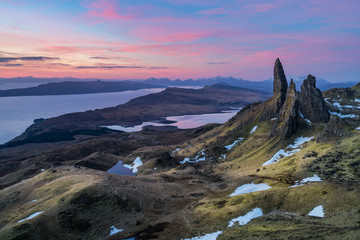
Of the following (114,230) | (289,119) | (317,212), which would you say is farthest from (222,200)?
(289,119)

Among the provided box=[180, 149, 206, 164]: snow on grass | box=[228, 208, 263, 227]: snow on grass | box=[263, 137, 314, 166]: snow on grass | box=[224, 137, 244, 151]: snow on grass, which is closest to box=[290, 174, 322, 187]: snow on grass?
box=[228, 208, 263, 227]: snow on grass

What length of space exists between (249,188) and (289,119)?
45.2m

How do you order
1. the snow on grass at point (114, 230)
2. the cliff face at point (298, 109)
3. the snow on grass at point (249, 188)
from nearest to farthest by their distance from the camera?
the snow on grass at point (114, 230) → the snow on grass at point (249, 188) → the cliff face at point (298, 109)

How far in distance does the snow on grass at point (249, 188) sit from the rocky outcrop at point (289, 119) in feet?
129

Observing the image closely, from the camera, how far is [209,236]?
4609 centimetres

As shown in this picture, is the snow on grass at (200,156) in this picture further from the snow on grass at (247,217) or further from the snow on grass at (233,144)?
the snow on grass at (247,217)

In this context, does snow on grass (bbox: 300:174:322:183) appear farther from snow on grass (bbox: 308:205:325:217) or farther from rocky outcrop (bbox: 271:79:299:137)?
rocky outcrop (bbox: 271:79:299:137)

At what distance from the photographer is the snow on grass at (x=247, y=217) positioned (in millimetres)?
48822

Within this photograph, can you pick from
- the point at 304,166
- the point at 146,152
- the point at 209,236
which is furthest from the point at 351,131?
the point at 146,152

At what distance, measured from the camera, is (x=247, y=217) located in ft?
164

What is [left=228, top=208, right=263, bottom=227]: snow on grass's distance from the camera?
4882cm

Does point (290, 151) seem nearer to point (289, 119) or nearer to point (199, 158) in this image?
point (289, 119)

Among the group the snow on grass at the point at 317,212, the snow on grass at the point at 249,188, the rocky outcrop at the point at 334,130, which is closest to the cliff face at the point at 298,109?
the rocky outcrop at the point at 334,130

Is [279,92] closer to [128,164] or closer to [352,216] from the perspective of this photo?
[128,164]
